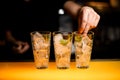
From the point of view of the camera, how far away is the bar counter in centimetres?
141

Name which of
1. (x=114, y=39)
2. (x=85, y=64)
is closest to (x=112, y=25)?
(x=114, y=39)

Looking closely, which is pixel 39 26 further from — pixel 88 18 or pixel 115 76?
pixel 115 76

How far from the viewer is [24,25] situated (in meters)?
2.60

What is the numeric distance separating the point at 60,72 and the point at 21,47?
43.6 inches

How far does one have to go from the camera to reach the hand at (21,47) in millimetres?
2520

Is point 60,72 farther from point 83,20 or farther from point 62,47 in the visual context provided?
point 83,20

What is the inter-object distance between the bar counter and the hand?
2.69 feet

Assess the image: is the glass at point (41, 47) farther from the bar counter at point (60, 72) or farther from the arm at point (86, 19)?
the arm at point (86, 19)

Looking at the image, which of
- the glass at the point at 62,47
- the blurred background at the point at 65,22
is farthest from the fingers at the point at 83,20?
the blurred background at the point at 65,22

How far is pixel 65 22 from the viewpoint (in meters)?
2.54

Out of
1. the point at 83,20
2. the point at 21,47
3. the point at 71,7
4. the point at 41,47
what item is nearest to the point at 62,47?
the point at 41,47

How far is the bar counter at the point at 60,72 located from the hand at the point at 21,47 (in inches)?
32.3

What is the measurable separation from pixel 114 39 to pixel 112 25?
14 centimetres

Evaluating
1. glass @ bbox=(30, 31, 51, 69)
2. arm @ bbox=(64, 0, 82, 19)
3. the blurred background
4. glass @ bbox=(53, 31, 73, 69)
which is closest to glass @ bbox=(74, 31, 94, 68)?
glass @ bbox=(53, 31, 73, 69)
